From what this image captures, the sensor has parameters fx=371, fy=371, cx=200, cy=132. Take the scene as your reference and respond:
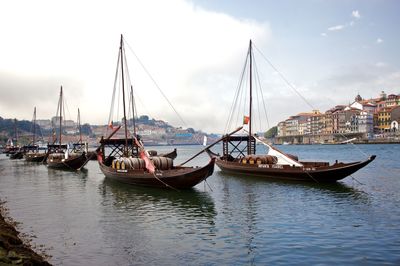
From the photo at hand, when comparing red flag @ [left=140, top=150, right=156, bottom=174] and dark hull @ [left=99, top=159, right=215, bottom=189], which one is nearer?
dark hull @ [left=99, top=159, right=215, bottom=189]

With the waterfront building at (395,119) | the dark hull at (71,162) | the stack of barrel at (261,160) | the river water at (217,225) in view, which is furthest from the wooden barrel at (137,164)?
the waterfront building at (395,119)

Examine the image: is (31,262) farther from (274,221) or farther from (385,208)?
(385,208)

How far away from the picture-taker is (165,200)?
27812mm

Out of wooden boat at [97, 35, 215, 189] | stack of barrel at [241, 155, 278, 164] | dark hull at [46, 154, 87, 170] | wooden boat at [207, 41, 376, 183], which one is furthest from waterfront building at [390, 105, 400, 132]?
wooden boat at [97, 35, 215, 189]

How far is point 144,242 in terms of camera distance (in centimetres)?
1641

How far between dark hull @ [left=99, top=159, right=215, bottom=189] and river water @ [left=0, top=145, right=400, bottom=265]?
84 cm

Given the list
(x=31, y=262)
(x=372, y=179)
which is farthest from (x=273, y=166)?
(x=31, y=262)

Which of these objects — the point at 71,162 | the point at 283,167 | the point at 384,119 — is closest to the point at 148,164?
the point at 283,167

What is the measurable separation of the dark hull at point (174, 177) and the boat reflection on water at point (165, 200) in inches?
22.1

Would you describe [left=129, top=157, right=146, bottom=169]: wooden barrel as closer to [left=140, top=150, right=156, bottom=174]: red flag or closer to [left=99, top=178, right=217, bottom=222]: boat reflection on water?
[left=140, top=150, right=156, bottom=174]: red flag

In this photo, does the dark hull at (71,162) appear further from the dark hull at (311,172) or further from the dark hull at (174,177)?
the dark hull at (311,172)

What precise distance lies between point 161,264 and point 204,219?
7720 millimetres

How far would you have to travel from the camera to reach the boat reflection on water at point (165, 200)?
→ 23781 mm

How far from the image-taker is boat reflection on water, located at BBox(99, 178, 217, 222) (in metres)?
23.8
